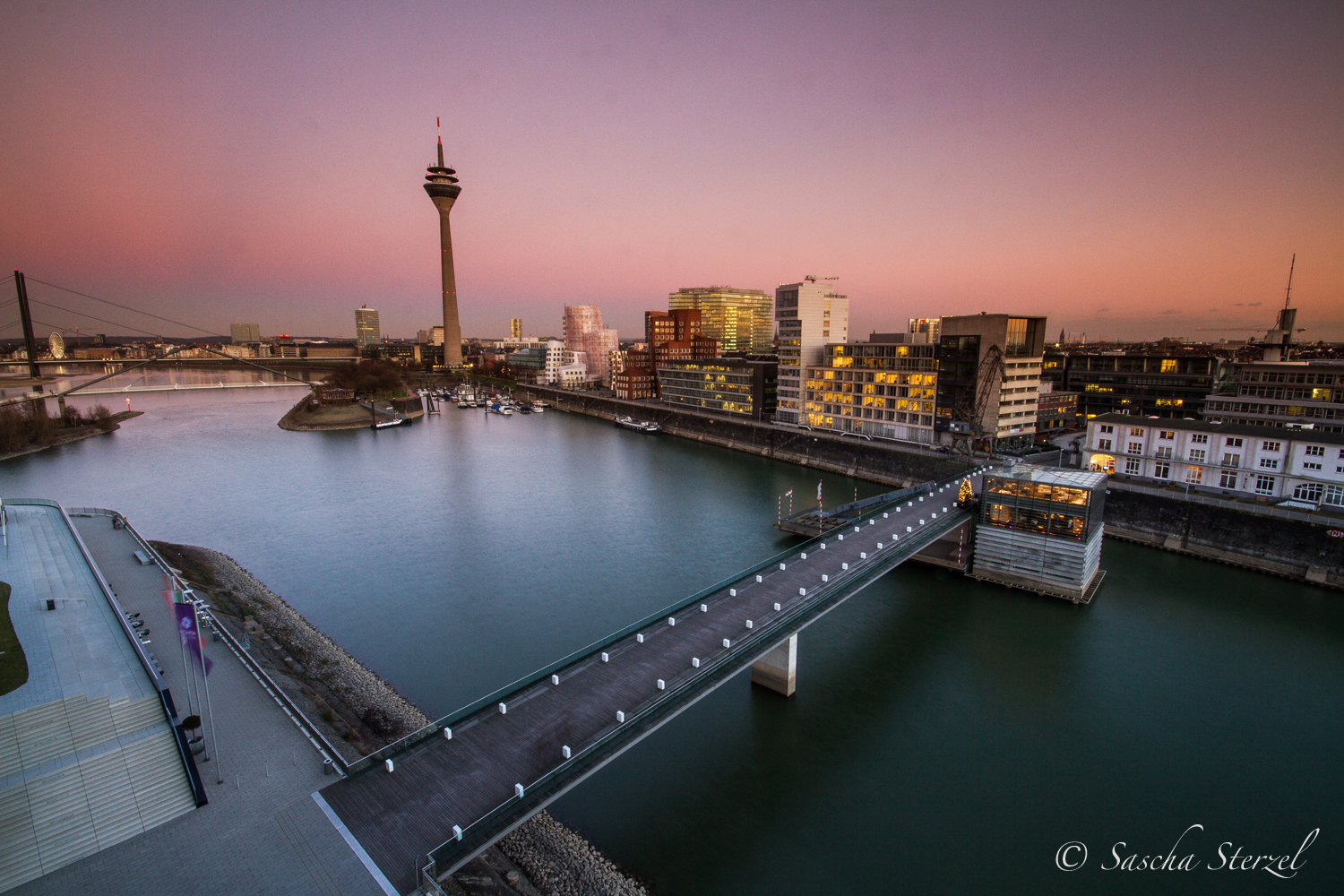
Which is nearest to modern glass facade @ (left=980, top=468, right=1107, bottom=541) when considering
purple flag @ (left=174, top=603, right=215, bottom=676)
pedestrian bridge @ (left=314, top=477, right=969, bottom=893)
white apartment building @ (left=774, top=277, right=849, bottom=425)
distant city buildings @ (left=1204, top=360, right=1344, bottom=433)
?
pedestrian bridge @ (left=314, top=477, right=969, bottom=893)

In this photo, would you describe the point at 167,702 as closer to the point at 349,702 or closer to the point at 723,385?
the point at 349,702

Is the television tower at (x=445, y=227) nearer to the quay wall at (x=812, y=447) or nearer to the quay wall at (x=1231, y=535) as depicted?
the quay wall at (x=812, y=447)

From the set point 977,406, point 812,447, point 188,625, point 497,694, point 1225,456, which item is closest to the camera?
point 188,625

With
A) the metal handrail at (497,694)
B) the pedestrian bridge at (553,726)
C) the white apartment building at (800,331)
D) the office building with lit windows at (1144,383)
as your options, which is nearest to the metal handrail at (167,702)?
the metal handrail at (497,694)

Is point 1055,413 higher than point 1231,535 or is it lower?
higher

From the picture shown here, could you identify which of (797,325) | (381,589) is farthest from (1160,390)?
(381,589)

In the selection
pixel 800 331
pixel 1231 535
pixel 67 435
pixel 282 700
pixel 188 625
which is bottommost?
pixel 1231 535

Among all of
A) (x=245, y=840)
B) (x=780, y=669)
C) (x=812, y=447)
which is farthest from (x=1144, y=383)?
(x=245, y=840)

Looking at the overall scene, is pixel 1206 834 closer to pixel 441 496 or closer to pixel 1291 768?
pixel 1291 768
